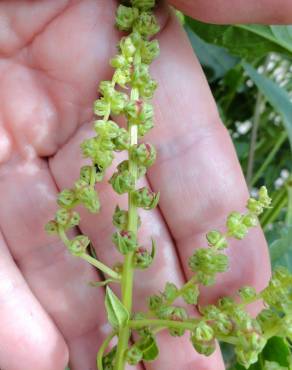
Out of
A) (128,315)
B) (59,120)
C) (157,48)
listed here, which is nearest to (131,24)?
(157,48)

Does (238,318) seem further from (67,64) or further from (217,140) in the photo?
(67,64)

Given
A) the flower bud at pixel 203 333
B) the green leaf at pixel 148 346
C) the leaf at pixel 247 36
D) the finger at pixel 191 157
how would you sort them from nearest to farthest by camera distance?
the flower bud at pixel 203 333
the green leaf at pixel 148 346
the finger at pixel 191 157
the leaf at pixel 247 36

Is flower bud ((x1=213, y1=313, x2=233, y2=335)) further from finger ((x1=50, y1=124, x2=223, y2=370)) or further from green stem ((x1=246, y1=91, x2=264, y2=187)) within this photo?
green stem ((x1=246, y1=91, x2=264, y2=187))

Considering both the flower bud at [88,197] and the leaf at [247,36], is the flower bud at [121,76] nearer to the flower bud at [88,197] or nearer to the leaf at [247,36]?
the flower bud at [88,197]

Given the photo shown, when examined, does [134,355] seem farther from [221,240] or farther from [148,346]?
[221,240]

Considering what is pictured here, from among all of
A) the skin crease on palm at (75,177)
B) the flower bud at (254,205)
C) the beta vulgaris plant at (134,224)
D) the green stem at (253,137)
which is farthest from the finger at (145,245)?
the green stem at (253,137)

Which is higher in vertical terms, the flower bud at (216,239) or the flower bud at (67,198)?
the flower bud at (67,198)
